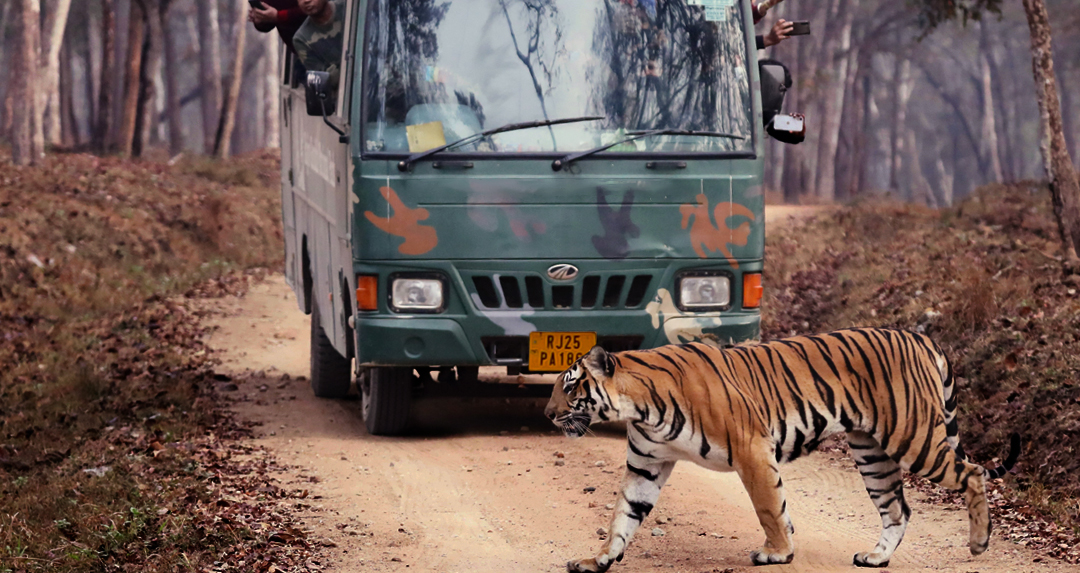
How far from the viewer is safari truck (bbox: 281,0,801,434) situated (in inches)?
306

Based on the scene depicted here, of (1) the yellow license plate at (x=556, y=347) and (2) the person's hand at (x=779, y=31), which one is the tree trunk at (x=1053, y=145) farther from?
(1) the yellow license plate at (x=556, y=347)

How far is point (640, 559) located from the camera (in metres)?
5.99

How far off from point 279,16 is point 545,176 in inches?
102

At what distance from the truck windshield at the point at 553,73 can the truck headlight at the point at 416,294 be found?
0.75m

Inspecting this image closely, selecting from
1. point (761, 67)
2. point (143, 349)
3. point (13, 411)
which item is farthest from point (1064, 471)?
point (143, 349)

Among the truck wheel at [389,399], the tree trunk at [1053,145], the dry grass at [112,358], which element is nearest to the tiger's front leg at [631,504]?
the dry grass at [112,358]

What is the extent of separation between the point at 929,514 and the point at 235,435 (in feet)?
14.4

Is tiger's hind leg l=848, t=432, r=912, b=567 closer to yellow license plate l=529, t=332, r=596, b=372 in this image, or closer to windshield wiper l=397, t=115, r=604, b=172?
yellow license plate l=529, t=332, r=596, b=372

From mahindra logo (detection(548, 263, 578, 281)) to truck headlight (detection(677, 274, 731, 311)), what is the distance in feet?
2.11

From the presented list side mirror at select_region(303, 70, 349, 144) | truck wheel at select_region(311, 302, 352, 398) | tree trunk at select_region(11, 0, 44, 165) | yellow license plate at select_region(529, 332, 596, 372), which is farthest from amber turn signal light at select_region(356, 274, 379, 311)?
tree trunk at select_region(11, 0, 44, 165)

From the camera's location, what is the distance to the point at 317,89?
25.8 ft

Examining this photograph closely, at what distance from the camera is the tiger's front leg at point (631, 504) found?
559 cm

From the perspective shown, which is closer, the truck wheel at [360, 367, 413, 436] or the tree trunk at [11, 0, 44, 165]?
the truck wheel at [360, 367, 413, 436]

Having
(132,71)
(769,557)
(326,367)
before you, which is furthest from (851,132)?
(769,557)
